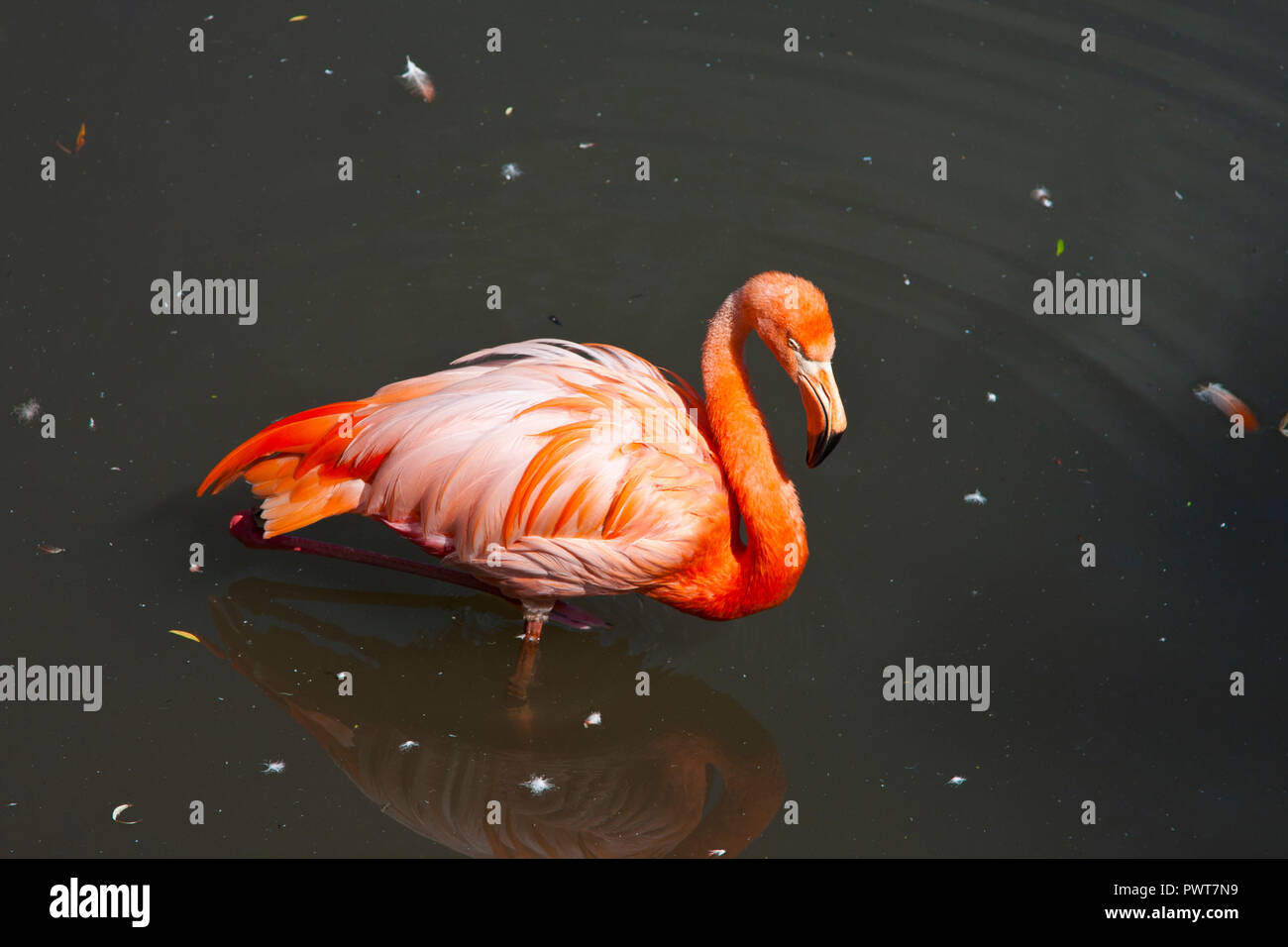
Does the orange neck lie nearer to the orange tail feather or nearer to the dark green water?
the dark green water

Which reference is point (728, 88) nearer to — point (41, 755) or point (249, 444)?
point (249, 444)

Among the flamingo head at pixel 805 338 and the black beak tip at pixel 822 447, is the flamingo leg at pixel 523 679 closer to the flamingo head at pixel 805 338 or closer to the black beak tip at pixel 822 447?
the black beak tip at pixel 822 447

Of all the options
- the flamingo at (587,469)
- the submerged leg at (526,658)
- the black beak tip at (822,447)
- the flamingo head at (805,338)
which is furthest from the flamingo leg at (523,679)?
the flamingo head at (805,338)

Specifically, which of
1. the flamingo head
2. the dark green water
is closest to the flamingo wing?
the flamingo head

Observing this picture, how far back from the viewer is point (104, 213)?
5887 mm

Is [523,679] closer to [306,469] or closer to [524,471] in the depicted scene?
[524,471]

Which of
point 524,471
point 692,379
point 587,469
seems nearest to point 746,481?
point 587,469

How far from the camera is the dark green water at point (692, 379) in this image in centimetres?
443

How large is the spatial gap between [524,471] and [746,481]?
0.75 metres

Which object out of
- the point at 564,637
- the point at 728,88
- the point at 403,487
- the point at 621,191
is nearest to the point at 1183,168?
the point at 728,88

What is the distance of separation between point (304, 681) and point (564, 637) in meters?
1.02

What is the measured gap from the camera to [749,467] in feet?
13.5

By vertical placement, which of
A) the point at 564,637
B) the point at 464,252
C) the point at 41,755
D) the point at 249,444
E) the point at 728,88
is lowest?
the point at 41,755

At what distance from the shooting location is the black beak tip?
3.90 m
